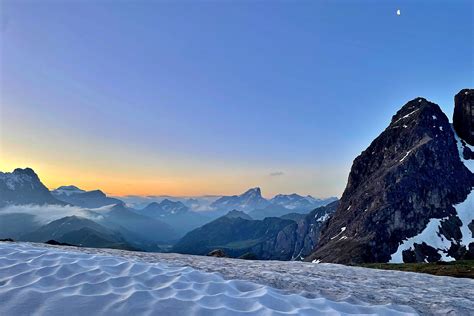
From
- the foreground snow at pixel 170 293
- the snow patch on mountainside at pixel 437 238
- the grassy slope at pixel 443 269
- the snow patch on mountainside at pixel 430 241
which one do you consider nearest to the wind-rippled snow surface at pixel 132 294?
the foreground snow at pixel 170 293

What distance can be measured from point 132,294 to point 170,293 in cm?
87

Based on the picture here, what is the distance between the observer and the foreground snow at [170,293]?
24.4ft

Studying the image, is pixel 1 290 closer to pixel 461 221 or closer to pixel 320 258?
pixel 320 258

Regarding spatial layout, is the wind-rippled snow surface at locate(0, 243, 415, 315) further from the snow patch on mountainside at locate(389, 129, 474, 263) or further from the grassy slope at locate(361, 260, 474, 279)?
the snow patch on mountainside at locate(389, 129, 474, 263)

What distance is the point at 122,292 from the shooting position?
8.33 meters

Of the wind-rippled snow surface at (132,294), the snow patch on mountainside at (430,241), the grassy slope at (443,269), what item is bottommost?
the wind-rippled snow surface at (132,294)

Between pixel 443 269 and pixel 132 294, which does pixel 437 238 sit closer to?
pixel 443 269

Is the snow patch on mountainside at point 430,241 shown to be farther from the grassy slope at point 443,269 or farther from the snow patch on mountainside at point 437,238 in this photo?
the grassy slope at point 443,269

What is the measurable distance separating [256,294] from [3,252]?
9404 mm

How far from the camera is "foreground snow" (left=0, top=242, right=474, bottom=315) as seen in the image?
7.43 meters

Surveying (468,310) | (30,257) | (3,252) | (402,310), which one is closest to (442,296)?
(468,310)

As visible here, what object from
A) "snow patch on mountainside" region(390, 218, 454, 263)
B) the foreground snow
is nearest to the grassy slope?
the foreground snow

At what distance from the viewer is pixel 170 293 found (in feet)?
28.0

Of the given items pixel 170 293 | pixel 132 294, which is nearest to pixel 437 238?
pixel 170 293
